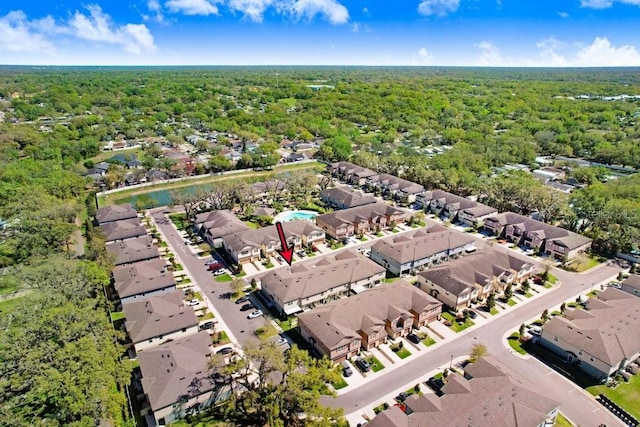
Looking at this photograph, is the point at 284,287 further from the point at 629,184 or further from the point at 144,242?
the point at 629,184

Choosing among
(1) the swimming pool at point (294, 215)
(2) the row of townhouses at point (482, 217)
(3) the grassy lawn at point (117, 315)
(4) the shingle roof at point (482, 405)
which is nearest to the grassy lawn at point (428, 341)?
(4) the shingle roof at point (482, 405)

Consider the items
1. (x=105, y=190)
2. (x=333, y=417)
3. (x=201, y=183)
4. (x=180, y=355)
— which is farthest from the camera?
(x=201, y=183)

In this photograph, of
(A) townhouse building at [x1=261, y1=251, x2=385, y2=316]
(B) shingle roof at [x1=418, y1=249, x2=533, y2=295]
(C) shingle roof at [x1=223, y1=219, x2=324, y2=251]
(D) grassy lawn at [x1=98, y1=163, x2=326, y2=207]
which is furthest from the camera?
(D) grassy lawn at [x1=98, y1=163, x2=326, y2=207]

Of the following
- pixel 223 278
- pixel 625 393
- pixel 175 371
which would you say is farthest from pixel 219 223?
pixel 625 393

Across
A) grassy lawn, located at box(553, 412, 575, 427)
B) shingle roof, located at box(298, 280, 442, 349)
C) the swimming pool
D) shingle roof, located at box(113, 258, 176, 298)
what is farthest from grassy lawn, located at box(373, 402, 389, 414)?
the swimming pool

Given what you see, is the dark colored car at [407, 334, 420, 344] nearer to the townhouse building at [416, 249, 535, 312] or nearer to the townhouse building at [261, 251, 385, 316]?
the townhouse building at [416, 249, 535, 312]

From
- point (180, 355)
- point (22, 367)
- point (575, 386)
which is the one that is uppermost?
point (22, 367)

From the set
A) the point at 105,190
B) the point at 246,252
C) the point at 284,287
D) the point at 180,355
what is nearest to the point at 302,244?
the point at 246,252
